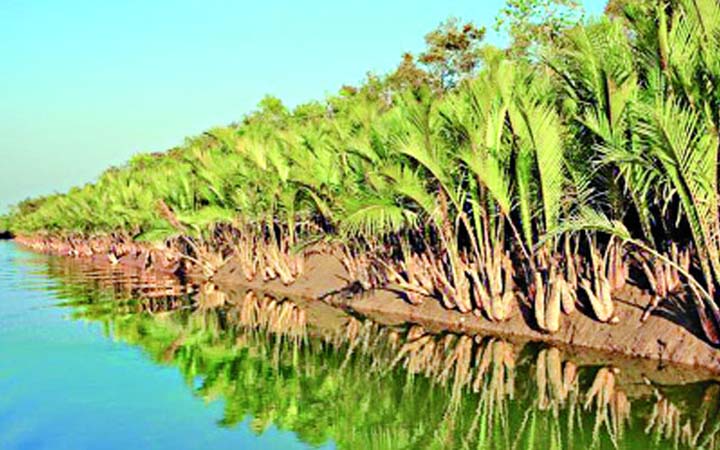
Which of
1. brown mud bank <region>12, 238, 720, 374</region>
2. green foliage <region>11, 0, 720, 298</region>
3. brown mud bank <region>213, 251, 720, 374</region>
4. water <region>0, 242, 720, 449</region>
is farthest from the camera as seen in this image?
brown mud bank <region>12, 238, 720, 374</region>

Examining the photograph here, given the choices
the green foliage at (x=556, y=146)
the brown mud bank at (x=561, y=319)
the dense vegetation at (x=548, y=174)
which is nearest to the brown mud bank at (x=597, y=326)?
the brown mud bank at (x=561, y=319)

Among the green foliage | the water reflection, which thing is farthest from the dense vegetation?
the water reflection

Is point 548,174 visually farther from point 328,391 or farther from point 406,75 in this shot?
point 406,75

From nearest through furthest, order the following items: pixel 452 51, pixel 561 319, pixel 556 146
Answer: pixel 556 146 < pixel 561 319 < pixel 452 51

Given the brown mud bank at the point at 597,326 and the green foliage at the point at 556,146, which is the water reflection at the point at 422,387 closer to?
the brown mud bank at the point at 597,326

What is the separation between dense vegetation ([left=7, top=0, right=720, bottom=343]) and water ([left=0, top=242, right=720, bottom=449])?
1.54m

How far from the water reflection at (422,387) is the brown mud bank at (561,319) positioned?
0.48 meters

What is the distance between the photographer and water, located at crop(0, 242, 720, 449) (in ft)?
29.7

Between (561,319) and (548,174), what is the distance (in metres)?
2.86

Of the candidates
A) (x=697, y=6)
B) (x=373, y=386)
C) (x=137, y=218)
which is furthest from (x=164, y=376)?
(x=137, y=218)

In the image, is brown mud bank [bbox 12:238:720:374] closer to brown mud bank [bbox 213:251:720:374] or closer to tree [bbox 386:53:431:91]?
brown mud bank [bbox 213:251:720:374]

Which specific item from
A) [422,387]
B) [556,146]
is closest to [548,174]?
[556,146]

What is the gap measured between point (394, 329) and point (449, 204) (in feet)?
9.97

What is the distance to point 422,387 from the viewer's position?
1153cm
